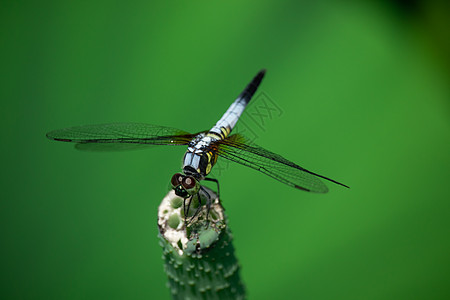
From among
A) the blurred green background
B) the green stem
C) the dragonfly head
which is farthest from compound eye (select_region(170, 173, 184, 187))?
the blurred green background

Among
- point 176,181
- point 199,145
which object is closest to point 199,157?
point 199,145

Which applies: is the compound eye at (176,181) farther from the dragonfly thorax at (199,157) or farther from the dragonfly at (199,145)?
the dragonfly thorax at (199,157)

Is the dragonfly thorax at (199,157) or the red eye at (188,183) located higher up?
the dragonfly thorax at (199,157)

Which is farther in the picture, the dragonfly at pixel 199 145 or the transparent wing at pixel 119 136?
the transparent wing at pixel 119 136

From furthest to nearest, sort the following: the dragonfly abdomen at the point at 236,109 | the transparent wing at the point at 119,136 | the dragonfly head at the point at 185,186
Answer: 1. the dragonfly abdomen at the point at 236,109
2. the transparent wing at the point at 119,136
3. the dragonfly head at the point at 185,186

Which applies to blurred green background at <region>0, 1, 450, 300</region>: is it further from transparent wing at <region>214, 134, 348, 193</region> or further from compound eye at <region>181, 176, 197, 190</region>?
compound eye at <region>181, 176, 197, 190</region>

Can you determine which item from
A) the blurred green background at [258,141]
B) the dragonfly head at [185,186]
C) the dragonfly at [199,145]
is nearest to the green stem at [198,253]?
the dragonfly head at [185,186]

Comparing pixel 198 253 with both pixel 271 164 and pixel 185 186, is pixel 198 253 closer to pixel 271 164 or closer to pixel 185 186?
pixel 185 186

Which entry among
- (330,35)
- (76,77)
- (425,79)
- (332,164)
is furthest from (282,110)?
(76,77)
